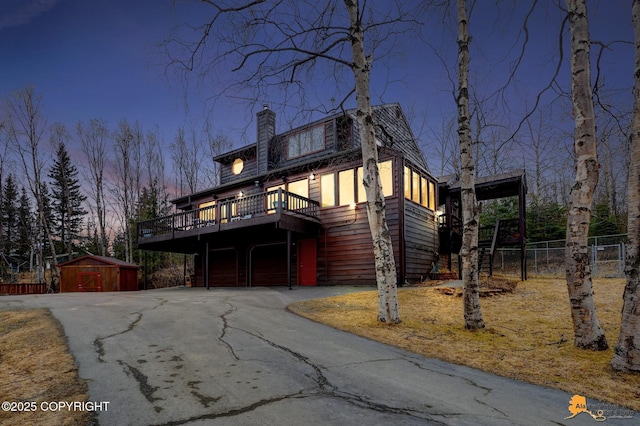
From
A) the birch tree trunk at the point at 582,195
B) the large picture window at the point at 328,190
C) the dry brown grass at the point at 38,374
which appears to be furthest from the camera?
the large picture window at the point at 328,190

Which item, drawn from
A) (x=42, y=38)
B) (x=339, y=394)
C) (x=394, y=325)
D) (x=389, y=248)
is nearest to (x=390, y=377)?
(x=339, y=394)

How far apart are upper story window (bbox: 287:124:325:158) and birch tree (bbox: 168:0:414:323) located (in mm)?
9239

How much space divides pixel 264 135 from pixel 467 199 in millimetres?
15589

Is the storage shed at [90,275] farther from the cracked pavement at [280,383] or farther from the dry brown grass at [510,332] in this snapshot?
the cracked pavement at [280,383]

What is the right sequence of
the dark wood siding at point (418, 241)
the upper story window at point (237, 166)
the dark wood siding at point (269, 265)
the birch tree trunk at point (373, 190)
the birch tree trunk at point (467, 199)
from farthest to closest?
the upper story window at point (237, 166)
the dark wood siding at point (269, 265)
the dark wood siding at point (418, 241)
the birch tree trunk at point (373, 190)
the birch tree trunk at point (467, 199)

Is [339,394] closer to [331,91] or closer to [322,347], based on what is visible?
[322,347]

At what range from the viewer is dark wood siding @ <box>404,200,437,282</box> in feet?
47.3

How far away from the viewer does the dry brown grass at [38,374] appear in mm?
2916

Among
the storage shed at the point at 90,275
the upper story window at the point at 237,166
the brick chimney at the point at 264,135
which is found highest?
the brick chimney at the point at 264,135

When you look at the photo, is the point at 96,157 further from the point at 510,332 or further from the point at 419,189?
the point at 510,332

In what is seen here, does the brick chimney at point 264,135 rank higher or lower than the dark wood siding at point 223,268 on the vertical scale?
higher

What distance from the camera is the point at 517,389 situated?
3.85 metres

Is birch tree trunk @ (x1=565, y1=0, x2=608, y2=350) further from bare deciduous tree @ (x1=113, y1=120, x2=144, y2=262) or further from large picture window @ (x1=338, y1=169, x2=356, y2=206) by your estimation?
bare deciduous tree @ (x1=113, y1=120, x2=144, y2=262)

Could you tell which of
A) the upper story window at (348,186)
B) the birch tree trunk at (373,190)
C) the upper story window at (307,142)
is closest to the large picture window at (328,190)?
the upper story window at (348,186)
